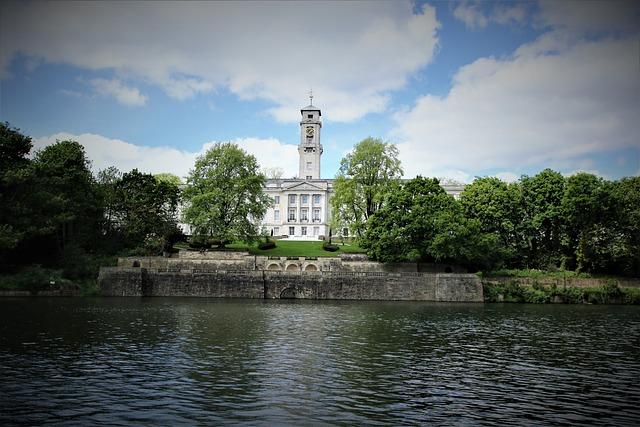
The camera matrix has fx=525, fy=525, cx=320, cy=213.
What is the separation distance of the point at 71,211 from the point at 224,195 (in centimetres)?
1605

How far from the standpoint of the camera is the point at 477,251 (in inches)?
1977

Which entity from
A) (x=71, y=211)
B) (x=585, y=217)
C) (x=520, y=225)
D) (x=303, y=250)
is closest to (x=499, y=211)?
(x=520, y=225)

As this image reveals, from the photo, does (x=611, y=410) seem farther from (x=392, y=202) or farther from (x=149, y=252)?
(x=149, y=252)

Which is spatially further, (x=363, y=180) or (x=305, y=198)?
(x=305, y=198)

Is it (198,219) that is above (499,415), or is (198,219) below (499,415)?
above

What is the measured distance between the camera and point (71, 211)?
4925cm

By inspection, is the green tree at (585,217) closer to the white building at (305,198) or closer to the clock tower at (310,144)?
the white building at (305,198)

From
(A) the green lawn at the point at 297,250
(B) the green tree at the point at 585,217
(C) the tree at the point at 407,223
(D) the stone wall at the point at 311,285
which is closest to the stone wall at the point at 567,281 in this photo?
(B) the green tree at the point at 585,217

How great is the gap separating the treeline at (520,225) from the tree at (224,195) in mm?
14079

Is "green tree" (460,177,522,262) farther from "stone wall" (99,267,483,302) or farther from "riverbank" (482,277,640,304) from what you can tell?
"stone wall" (99,267,483,302)

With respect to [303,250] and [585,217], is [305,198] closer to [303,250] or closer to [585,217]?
[303,250]

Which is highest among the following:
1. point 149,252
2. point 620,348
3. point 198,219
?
point 198,219

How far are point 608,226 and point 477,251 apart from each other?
12.6 metres

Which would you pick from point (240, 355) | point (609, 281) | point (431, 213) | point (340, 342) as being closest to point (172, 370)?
point (240, 355)
